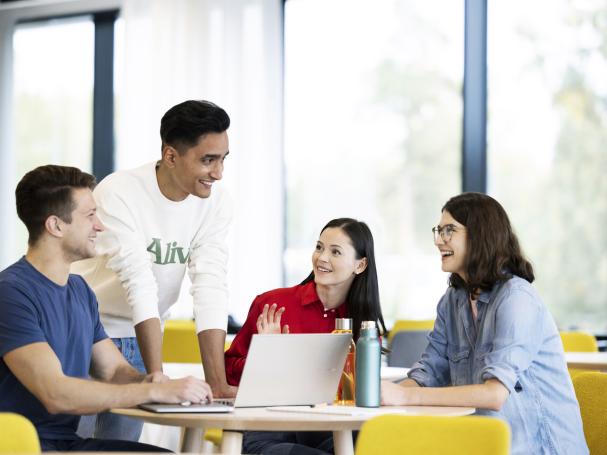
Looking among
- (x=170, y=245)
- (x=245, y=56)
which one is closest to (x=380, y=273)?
(x=245, y=56)

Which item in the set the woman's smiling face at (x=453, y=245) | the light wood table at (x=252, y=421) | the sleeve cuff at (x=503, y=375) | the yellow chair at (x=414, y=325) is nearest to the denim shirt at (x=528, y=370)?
the sleeve cuff at (x=503, y=375)

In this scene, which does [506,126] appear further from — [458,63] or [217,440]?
[217,440]

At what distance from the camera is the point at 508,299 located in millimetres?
2635

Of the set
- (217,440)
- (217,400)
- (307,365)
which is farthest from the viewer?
(217,440)

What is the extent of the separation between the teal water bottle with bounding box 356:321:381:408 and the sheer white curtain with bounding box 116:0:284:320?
3.72 metres

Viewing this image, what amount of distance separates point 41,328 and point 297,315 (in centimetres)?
103

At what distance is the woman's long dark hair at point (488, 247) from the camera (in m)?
2.72

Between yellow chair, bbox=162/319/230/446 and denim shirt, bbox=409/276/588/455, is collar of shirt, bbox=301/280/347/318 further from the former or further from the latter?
yellow chair, bbox=162/319/230/446

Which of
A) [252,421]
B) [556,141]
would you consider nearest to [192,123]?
[252,421]

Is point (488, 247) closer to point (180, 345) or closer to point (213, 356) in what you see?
point (213, 356)

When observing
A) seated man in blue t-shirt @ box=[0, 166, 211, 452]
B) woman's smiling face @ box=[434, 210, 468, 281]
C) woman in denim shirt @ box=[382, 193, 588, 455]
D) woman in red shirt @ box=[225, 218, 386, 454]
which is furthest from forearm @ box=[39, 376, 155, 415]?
woman's smiling face @ box=[434, 210, 468, 281]

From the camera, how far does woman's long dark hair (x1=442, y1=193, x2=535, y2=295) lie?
272 centimetres

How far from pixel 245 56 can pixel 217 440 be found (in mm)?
3176

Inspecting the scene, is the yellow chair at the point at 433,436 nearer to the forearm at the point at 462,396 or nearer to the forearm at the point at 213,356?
the forearm at the point at 462,396
